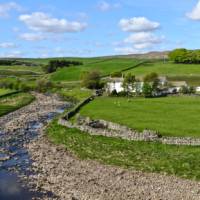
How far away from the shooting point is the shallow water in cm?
3425

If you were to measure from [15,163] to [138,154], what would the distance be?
44.6ft

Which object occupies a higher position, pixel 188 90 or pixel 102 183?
pixel 188 90

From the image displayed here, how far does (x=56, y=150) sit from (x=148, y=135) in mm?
11470

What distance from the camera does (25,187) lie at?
118 ft

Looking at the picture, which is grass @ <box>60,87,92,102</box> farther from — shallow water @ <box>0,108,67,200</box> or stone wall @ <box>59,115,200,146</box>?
stone wall @ <box>59,115,200,146</box>

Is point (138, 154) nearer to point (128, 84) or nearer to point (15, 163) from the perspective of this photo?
point (15, 163)

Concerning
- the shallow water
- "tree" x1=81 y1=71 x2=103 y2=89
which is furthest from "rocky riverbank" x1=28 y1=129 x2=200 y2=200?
"tree" x1=81 y1=71 x2=103 y2=89

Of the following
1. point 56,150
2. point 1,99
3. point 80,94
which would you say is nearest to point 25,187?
point 56,150

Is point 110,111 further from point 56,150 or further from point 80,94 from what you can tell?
point 80,94

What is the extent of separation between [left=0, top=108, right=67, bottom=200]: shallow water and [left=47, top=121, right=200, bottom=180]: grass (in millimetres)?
5568

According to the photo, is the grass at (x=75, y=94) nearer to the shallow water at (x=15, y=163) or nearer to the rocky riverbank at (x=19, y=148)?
the rocky riverbank at (x=19, y=148)

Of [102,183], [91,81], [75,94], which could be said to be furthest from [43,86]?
[102,183]

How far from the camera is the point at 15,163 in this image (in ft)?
146

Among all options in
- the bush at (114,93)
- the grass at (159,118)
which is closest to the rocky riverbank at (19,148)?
the grass at (159,118)
